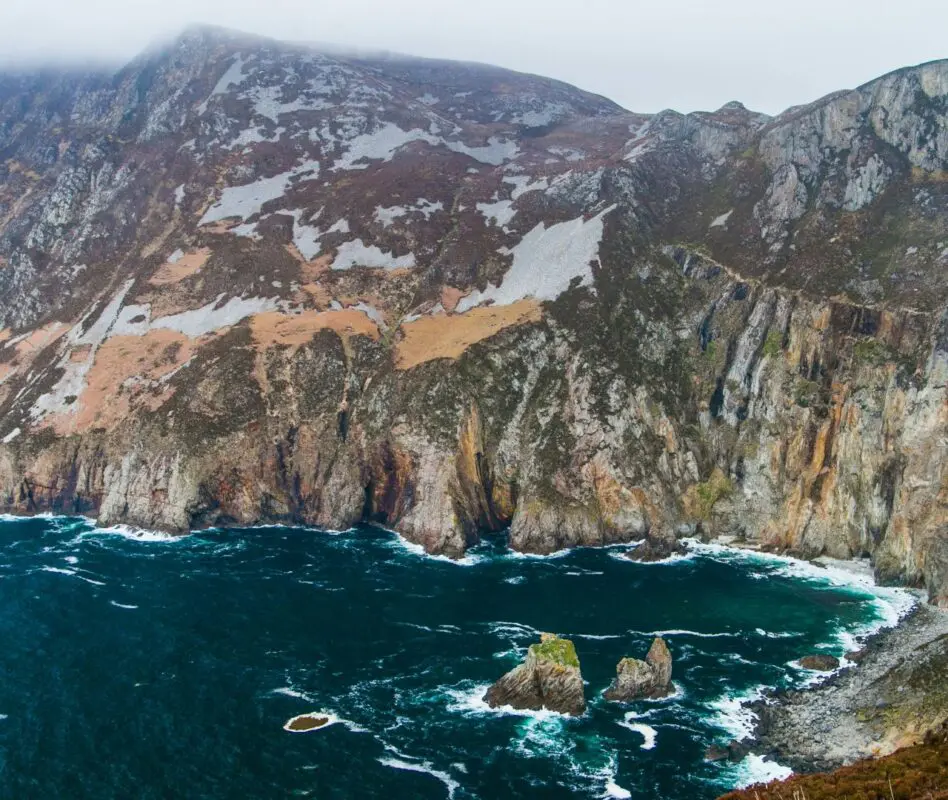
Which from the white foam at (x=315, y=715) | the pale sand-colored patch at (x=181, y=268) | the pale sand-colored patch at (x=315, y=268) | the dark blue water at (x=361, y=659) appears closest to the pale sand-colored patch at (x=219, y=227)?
the pale sand-colored patch at (x=181, y=268)

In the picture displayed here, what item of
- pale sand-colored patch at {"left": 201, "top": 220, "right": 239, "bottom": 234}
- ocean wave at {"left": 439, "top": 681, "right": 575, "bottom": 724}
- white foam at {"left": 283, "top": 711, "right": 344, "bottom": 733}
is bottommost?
white foam at {"left": 283, "top": 711, "right": 344, "bottom": 733}

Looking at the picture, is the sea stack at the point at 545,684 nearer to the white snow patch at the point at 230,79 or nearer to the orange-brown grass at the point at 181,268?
the orange-brown grass at the point at 181,268

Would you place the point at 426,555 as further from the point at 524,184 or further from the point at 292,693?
the point at 524,184

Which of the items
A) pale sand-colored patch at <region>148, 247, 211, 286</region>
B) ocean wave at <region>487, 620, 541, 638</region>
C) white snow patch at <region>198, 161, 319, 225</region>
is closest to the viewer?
ocean wave at <region>487, 620, 541, 638</region>

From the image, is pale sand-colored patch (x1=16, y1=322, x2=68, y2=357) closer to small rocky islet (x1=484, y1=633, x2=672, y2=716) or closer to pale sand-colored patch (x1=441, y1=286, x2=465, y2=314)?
pale sand-colored patch (x1=441, y1=286, x2=465, y2=314)

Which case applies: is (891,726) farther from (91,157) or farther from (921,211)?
(91,157)

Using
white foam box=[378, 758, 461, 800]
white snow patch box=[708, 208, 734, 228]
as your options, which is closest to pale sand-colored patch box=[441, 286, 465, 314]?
white snow patch box=[708, 208, 734, 228]
